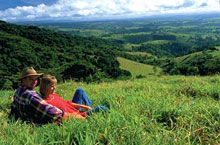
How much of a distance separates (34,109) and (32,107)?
5 centimetres

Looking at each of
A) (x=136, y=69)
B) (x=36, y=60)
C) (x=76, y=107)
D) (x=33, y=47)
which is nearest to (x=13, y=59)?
(x=36, y=60)

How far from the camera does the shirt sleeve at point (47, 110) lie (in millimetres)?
3090

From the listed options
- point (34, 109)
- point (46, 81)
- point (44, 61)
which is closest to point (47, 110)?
point (34, 109)

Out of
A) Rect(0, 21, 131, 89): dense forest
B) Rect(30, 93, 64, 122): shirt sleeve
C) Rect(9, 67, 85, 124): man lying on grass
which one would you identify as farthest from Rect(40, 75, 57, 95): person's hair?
Rect(0, 21, 131, 89): dense forest

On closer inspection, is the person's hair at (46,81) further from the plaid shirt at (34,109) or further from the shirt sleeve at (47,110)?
the shirt sleeve at (47,110)

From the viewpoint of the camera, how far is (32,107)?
10.6 feet

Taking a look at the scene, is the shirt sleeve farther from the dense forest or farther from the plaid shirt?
the dense forest

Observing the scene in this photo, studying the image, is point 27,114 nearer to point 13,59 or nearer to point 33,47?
point 13,59

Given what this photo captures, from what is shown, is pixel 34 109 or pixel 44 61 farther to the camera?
pixel 44 61

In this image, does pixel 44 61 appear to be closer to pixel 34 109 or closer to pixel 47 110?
pixel 34 109

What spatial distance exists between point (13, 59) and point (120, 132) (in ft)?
181

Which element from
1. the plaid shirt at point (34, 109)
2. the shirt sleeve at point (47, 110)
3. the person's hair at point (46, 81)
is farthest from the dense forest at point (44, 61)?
the shirt sleeve at point (47, 110)

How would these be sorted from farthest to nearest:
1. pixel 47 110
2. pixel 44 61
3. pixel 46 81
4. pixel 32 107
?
pixel 44 61 < pixel 46 81 < pixel 32 107 < pixel 47 110

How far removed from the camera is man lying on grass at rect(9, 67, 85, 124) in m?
3.11
